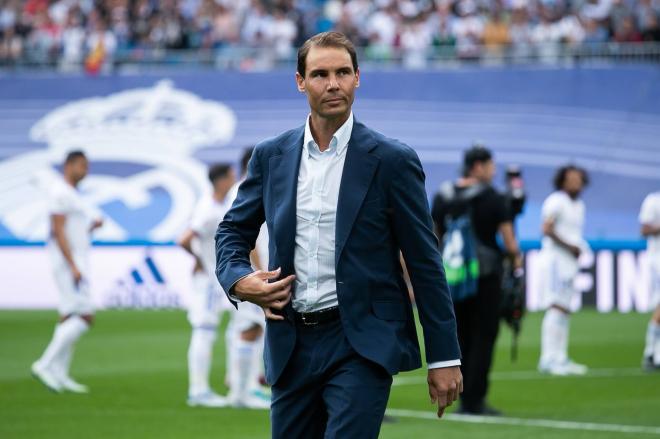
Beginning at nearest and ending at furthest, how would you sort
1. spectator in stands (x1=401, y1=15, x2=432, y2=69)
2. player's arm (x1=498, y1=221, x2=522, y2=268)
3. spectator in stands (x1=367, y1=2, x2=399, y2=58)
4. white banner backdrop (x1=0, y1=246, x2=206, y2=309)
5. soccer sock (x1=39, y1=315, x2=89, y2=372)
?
player's arm (x1=498, y1=221, x2=522, y2=268), soccer sock (x1=39, y1=315, x2=89, y2=372), white banner backdrop (x1=0, y1=246, x2=206, y2=309), spectator in stands (x1=401, y1=15, x2=432, y2=69), spectator in stands (x1=367, y1=2, x2=399, y2=58)

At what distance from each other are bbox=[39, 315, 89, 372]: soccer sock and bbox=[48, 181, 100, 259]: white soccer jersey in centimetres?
75

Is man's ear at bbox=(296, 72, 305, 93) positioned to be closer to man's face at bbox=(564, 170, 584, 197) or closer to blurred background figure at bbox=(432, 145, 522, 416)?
blurred background figure at bbox=(432, 145, 522, 416)

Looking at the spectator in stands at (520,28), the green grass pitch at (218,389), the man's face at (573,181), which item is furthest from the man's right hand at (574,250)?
the spectator in stands at (520,28)

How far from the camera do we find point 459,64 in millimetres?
29391

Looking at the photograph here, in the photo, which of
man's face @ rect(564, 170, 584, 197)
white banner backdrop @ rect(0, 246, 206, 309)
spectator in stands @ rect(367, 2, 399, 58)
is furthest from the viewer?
spectator in stands @ rect(367, 2, 399, 58)

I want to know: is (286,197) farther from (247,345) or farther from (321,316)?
(247,345)

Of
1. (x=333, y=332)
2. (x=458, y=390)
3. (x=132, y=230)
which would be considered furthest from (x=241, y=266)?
(x=132, y=230)

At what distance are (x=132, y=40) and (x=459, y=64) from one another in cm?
815

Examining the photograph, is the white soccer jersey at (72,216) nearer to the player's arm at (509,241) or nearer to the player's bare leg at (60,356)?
the player's bare leg at (60,356)

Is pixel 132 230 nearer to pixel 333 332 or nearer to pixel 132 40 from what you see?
pixel 132 40

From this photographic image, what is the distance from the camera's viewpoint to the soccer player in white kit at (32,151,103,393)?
44.0ft

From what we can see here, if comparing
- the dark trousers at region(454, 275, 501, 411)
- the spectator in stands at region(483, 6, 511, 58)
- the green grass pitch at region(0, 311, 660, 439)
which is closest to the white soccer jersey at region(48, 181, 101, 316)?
the green grass pitch at region(0, 311, 660, 439)

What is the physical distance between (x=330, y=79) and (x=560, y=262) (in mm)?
11056

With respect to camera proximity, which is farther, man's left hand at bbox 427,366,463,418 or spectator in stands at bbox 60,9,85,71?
spectator in stands at bbox 60,9,85,71
